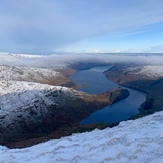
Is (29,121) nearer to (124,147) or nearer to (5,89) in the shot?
(5,89)

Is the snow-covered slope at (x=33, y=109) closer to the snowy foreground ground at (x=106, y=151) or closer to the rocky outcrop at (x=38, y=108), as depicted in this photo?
the rocky outcrop at (x=38, y=108)

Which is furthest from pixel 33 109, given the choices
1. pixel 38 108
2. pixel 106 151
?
pixel 106 151

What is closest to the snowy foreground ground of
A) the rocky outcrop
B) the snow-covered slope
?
the rocky outcrop

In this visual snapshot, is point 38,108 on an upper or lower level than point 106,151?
lower

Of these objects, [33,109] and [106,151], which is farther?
[33,109]

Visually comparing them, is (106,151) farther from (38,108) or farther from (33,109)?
(38,108)

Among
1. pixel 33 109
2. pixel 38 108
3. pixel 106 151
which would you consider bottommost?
Answer: pixel 38 108

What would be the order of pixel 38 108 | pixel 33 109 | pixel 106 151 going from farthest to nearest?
pixel 38 108, pixel 33 109, pixel 106 151

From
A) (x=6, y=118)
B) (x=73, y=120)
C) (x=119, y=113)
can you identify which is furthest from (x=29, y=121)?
(x=119, y=113)

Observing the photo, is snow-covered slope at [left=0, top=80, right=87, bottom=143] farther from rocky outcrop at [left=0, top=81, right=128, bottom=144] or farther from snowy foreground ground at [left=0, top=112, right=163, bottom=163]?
snowy foreground ground at [left=0, top=112, right=163, bottom=163]
